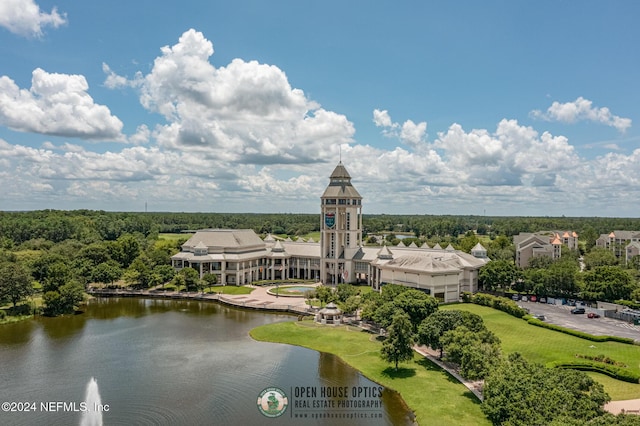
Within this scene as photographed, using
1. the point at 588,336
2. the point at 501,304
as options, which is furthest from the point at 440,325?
the point at 501,304

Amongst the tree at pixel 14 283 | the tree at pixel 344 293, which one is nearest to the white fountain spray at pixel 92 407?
the tree at pixel 14 283

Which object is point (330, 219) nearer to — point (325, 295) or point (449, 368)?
point (325, 295)

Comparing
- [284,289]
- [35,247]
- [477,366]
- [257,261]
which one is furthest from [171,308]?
[35,247]

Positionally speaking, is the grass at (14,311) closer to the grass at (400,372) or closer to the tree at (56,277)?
the tree at (56,277)

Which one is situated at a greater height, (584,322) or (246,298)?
(584,322)

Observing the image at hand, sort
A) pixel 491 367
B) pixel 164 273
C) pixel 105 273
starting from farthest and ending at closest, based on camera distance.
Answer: pixel 164 273
pixel 105 273
pixel 491 367

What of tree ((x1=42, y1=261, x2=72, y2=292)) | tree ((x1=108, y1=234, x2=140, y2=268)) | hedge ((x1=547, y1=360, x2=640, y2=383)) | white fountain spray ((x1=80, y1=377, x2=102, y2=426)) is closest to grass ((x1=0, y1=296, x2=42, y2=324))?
tree ((x1=42, y1=261, x2=72, y2=292))

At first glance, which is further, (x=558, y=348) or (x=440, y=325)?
(x=558, y=348)
